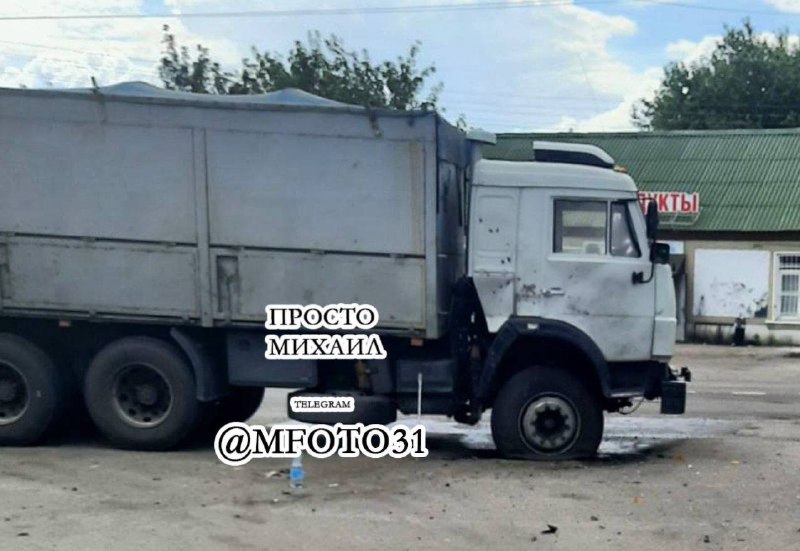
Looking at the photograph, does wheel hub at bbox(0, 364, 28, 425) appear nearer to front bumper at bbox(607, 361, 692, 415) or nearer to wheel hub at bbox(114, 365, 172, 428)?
wheel hub at bbox(114, 365, 172, 428)

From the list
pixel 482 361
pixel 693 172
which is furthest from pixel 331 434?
pixel 693 172

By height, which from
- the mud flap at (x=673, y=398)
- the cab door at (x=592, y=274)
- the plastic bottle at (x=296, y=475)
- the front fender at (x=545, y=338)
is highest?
the cab door at (x=592, y=274)

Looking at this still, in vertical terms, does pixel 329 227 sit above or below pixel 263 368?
above

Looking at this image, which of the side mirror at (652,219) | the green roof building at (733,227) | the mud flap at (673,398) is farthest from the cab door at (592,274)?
the green roof building at (733,227)

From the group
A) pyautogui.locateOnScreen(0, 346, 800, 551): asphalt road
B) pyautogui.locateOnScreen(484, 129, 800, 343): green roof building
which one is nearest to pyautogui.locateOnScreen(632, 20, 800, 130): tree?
pyautogui.locateOnScreen(484, 129, 800, 343): green roof building

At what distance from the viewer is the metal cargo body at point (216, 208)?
33.0 ft

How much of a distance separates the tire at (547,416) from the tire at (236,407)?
2816 millimetres

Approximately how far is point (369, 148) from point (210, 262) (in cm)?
186

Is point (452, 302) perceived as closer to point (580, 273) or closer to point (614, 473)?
point (580, 273)

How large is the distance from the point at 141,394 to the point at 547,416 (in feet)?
13.0

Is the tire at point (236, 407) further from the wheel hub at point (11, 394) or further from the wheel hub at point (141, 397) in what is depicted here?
the wheel hub at point (11, 394)

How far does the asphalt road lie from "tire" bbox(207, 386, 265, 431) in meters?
0.55

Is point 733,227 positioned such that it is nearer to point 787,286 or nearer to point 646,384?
point 787,286

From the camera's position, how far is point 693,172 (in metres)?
30.8
